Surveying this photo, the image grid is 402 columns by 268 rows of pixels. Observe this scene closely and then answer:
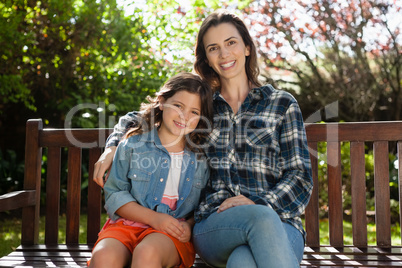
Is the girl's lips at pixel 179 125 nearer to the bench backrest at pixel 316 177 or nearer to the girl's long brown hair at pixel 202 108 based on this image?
the girl's long brown hair at pixel 202 108

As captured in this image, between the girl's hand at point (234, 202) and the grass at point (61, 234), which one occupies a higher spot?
the girl's hand at point (234, 202)

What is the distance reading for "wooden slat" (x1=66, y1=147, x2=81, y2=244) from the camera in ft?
10.4

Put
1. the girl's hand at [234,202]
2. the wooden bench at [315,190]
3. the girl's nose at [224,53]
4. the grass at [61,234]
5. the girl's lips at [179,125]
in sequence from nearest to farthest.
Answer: the girl's hand at [234,202] < the girl's lips at [179,125] < the girl's nose at [224,53] < the wooden bench at [315,190] < the grass at [61,234]

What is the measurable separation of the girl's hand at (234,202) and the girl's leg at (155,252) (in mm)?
305

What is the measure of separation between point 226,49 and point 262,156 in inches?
26.2

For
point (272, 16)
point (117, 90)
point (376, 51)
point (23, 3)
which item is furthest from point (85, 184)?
point (376, 51)

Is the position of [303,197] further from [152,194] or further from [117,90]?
[117,90]

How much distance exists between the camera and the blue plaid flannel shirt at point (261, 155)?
2.51 m

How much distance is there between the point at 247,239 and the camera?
7.05ft

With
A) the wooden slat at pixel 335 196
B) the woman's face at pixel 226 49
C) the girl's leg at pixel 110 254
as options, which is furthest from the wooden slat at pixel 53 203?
the wooden slat at pixel 335 196

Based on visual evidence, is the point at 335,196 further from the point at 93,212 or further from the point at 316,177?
the point at 93,212

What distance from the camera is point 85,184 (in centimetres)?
600

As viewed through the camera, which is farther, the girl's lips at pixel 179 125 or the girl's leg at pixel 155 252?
the girl's lips at pixel 179 125

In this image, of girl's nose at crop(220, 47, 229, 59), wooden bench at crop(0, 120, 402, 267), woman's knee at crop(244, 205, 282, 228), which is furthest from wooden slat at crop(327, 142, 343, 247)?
woman's knee at crop(244, 205, 282, 228)
